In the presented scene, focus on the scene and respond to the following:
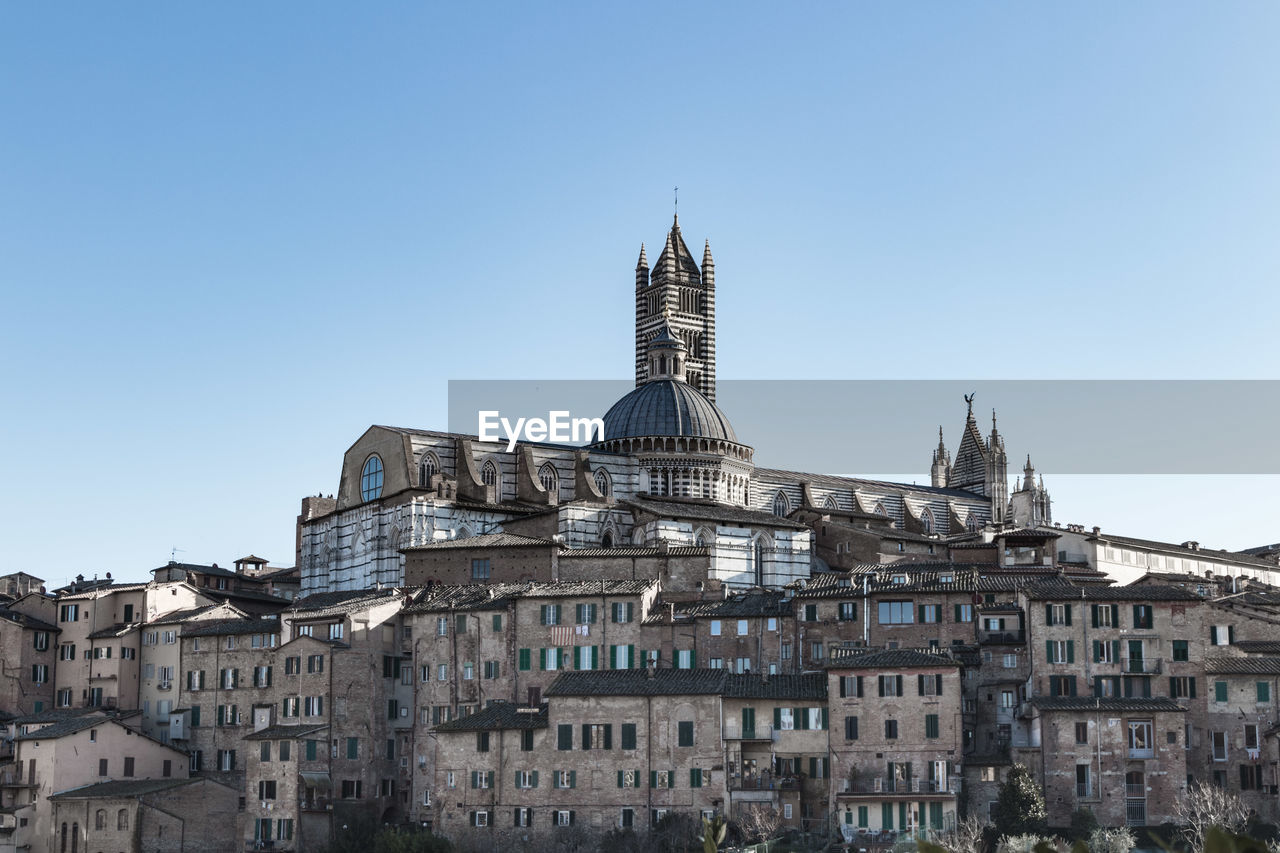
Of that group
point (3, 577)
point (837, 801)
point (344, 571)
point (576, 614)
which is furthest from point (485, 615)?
point (3, 577)

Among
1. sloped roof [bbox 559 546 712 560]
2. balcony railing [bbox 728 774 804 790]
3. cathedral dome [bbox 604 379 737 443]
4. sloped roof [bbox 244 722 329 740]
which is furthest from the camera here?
cathedral dome [bbox 604 379 737 443]

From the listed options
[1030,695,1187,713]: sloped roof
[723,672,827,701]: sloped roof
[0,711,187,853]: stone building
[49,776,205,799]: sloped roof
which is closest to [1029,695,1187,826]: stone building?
[1030,695,1187,713]: sloped roof

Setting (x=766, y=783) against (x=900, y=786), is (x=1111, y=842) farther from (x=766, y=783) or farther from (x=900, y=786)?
(x=766, y=783)

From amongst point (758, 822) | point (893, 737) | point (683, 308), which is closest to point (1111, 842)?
point (893, 737)

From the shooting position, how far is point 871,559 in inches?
2911

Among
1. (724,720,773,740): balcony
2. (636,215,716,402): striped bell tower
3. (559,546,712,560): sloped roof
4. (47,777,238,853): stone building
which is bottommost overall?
(47,777,238,853): stone building

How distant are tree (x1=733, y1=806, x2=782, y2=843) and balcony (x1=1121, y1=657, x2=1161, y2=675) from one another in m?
12.3

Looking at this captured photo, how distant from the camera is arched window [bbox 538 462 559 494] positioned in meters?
79.8

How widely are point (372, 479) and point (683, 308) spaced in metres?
44.4

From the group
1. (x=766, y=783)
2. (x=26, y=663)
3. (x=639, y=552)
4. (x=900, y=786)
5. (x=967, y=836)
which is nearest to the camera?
(x=967, y=836)

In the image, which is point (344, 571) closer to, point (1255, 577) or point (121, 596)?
point (121, 596)

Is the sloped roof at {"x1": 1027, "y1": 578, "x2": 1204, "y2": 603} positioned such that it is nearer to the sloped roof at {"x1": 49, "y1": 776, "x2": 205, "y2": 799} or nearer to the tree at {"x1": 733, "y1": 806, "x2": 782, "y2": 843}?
the tree at {"x1": 733, "y1": 806, "x2": 782, "y2": 843}

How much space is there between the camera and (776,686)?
162ft

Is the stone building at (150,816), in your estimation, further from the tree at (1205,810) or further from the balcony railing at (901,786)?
the tree at (1205,810)
